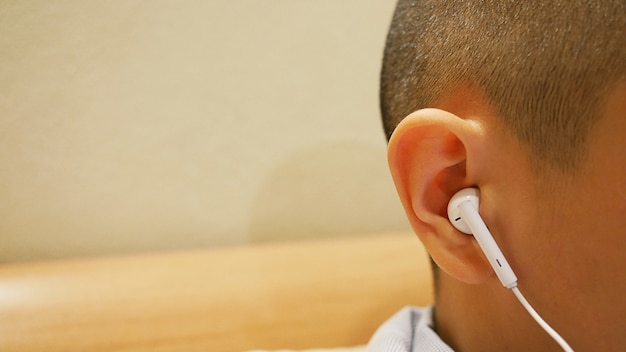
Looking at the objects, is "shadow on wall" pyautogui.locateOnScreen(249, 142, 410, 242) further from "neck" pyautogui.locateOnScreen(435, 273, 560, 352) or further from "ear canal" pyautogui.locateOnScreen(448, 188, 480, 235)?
"ear canal" pyautogui.locateOnScreen(448, 188, 480, 235)

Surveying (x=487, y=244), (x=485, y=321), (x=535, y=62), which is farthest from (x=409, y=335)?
(x=535, y=62)

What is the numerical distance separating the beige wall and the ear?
1.28 ft

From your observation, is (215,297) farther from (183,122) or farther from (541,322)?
(541,322)

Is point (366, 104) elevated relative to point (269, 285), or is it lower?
elevated

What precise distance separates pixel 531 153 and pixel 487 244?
9 centimetres

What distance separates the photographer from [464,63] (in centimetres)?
53

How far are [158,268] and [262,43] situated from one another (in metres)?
0.38

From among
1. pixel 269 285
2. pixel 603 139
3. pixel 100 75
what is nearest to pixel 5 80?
pixel 100 75

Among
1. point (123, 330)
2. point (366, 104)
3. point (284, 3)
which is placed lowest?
point (123, 330)

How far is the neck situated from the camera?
1.80 feet

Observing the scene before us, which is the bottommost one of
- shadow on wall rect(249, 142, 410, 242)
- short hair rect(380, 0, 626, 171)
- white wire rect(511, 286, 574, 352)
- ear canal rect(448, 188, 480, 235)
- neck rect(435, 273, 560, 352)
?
white wire rect(511, 286, 574, 352)

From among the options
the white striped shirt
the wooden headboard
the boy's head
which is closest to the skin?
the boy's head

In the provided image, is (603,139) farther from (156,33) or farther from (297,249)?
(156,33)

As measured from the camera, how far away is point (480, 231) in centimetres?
49
